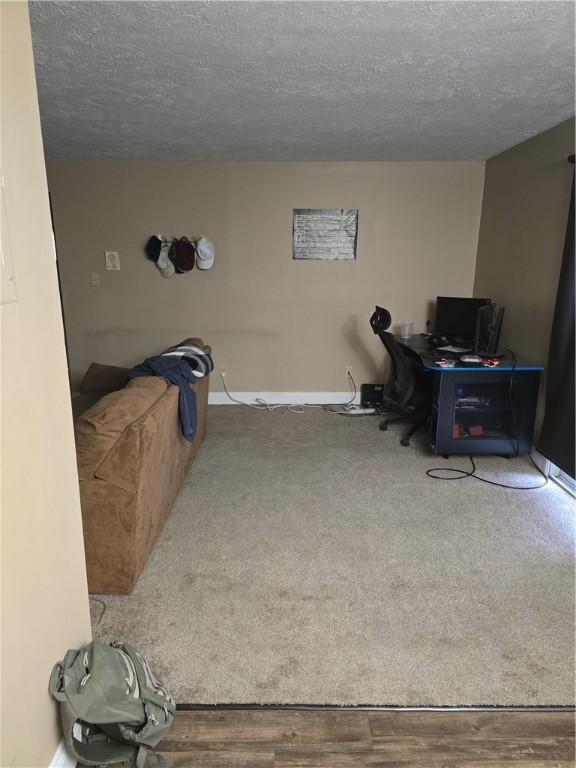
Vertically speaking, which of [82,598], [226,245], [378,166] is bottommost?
[82,598]

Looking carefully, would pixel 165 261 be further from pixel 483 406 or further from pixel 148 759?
pixel 148 759

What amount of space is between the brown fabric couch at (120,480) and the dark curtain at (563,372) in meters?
2.33

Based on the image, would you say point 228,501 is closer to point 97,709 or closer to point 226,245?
point 97,709

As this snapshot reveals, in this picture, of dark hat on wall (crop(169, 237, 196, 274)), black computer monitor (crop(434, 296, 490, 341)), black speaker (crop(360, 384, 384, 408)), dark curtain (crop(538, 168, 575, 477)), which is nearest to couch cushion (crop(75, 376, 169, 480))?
dark curtain (crop(538, 168, 575, 477))

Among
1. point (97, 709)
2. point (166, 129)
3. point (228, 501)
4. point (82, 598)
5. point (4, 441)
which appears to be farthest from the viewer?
point (166, 129)

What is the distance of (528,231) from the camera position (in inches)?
134

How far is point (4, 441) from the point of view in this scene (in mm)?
1000

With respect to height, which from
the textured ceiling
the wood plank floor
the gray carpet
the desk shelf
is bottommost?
the wood plank floor

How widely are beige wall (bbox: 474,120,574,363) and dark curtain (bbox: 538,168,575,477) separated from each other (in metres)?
0.24

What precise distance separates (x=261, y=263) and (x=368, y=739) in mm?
3772

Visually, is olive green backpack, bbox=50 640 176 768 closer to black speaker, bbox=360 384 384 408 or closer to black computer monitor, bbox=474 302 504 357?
black computer monitor, bbox=474 302 504 357

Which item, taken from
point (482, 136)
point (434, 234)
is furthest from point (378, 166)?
point (482, 136)

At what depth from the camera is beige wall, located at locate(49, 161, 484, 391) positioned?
4246mm

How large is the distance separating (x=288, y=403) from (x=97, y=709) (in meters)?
3.53
